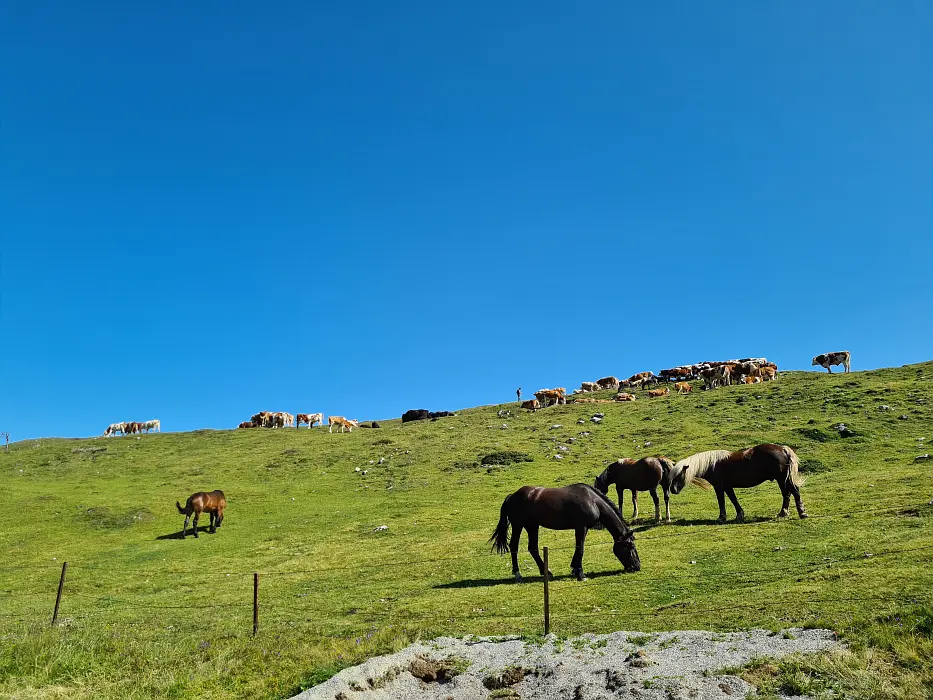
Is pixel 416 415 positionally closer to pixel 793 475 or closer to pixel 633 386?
pixel 633 386

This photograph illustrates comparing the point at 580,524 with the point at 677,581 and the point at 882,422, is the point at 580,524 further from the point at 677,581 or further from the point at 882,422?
the point at 882,422

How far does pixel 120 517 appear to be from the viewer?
38.4m

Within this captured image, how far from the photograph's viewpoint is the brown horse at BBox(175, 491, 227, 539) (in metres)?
35.2

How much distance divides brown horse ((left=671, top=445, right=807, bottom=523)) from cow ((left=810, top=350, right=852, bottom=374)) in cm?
5374

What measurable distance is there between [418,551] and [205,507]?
53.7 feet

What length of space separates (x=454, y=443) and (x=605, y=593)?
1630 inches

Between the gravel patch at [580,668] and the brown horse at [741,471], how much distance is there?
13816 millimetres

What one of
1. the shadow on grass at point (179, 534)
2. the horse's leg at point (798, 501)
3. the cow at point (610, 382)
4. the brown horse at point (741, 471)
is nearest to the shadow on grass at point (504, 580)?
the brown horse at point (741, 471)

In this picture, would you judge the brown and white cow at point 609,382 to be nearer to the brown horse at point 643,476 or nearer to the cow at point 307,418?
the cow at point 307,418

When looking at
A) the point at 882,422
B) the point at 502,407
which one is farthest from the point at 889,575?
the point at 502,407

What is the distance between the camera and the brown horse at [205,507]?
115ft

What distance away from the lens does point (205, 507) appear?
117ft

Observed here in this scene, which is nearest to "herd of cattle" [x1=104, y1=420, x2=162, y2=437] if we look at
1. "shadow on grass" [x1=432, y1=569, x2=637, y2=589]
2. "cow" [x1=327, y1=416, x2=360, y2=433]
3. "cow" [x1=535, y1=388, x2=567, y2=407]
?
"cow" [x1=327, y1=416, x2=360, y2=433]

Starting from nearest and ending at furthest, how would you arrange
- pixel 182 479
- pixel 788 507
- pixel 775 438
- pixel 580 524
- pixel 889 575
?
pixel 889 575, pixel 580 524, pixel 788 507, pixel 775 438, pixel 182 479
